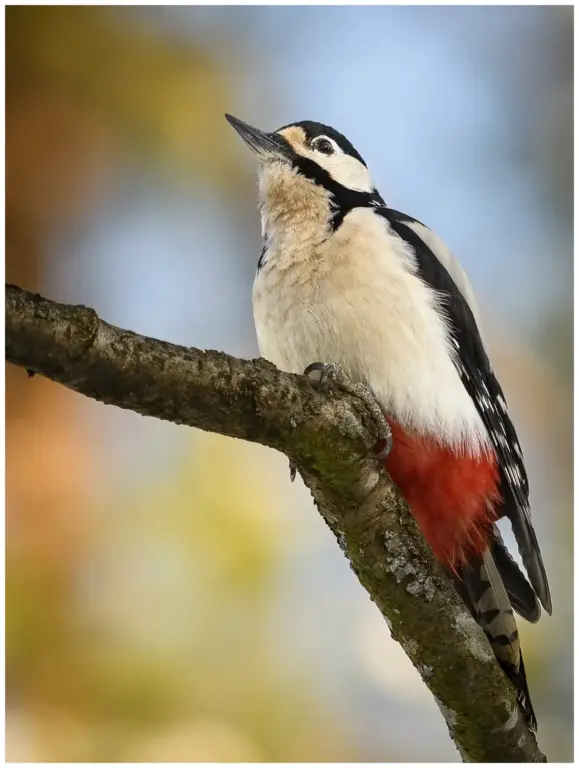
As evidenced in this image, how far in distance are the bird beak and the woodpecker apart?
0.12 ft

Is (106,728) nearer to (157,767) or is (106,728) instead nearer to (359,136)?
(157,767)

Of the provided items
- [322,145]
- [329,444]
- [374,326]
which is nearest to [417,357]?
[374,326]

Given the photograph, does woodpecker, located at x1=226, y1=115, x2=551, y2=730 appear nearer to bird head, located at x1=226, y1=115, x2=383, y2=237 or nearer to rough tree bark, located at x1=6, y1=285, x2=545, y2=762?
bird head, located at x1=226, y1=115, x2=383, y2=237

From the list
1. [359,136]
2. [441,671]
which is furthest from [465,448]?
[359,136]

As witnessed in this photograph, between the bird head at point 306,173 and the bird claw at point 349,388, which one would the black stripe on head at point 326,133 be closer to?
the bird head at point 306,173

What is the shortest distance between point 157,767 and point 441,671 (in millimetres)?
520

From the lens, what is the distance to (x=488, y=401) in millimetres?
1466

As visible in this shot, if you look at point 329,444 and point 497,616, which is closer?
point 329,444

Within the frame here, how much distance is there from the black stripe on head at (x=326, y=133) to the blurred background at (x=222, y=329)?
36 mm

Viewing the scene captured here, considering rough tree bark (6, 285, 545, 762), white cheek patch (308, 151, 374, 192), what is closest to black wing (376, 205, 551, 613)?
white cheek patch (308, 151, 374, 192)

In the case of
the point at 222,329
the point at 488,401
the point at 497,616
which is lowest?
the point at 497,616

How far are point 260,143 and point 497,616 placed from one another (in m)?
0.90

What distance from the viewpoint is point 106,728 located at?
4.73ft

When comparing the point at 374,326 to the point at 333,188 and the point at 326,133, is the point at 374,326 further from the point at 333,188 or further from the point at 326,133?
the point at 326,133
